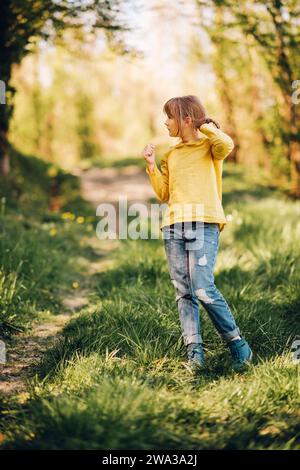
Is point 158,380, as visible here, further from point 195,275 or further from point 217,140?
point 217,140

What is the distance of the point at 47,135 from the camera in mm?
19016

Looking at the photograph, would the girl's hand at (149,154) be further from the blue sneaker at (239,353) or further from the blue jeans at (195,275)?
the blue sneaker at (239,353)

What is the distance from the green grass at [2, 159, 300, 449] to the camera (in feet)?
6.98

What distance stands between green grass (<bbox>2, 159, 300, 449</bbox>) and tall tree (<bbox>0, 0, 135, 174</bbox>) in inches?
107

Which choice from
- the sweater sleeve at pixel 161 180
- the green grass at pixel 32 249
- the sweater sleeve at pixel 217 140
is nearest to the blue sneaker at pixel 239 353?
the sweater sleeve at pixel 161 180

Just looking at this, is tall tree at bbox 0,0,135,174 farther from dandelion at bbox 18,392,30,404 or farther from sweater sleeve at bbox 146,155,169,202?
dandelion at bbox 18,392,30,404

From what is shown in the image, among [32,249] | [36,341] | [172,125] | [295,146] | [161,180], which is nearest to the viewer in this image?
[172,125]

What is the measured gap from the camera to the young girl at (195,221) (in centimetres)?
281

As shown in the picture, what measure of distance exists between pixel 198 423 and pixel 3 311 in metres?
1.75

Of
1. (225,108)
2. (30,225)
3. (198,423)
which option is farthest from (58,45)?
(225,108)

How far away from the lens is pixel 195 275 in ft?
9.21

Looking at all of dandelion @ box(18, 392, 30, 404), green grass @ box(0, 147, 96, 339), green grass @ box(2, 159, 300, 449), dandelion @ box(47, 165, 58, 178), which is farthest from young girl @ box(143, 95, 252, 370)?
dandelion @ box(47, 165, 58, 178)

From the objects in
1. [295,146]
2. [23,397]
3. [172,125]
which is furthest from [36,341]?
[295,146]

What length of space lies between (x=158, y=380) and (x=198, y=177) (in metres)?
1.16
